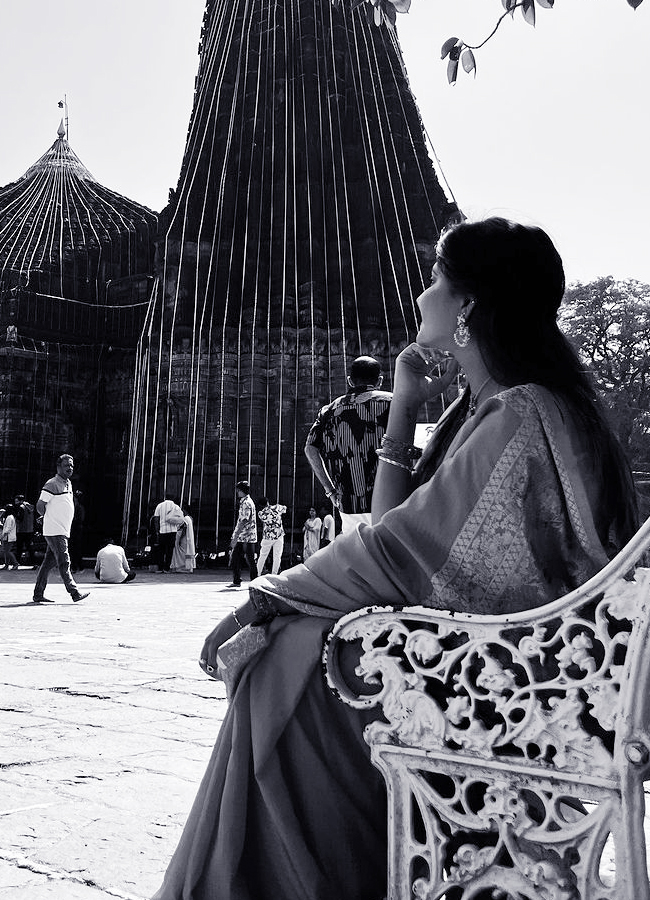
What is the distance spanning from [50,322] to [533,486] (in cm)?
2716

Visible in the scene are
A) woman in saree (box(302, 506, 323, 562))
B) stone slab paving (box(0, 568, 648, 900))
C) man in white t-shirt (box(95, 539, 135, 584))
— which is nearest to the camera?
stone slab paving (box(0, 568, 648, 900))

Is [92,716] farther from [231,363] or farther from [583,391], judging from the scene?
[231,363]

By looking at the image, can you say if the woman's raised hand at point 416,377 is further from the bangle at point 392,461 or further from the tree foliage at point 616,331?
the tree foliage at point 616,331

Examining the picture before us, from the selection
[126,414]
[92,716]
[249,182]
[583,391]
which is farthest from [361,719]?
[126,414]

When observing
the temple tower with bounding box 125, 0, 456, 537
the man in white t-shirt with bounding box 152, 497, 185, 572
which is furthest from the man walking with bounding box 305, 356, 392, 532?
the temple tower with bounding box 125, 0, 456, 537

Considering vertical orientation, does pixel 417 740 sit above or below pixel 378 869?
above

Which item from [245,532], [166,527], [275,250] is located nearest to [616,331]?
[275,250]

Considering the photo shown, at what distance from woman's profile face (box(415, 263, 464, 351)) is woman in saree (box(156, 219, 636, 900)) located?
9.5 inches

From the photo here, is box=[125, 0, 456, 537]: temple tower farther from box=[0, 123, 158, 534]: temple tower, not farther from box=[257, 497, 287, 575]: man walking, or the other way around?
box=[257, 497, 287, 575]: man walking

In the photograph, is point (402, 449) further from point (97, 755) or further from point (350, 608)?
point (97, 755)

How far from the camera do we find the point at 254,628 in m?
1.55

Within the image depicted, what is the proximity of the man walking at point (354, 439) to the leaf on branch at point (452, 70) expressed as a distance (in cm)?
155

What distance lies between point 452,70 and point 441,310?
133 cm

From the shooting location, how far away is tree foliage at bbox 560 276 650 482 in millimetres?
29766
